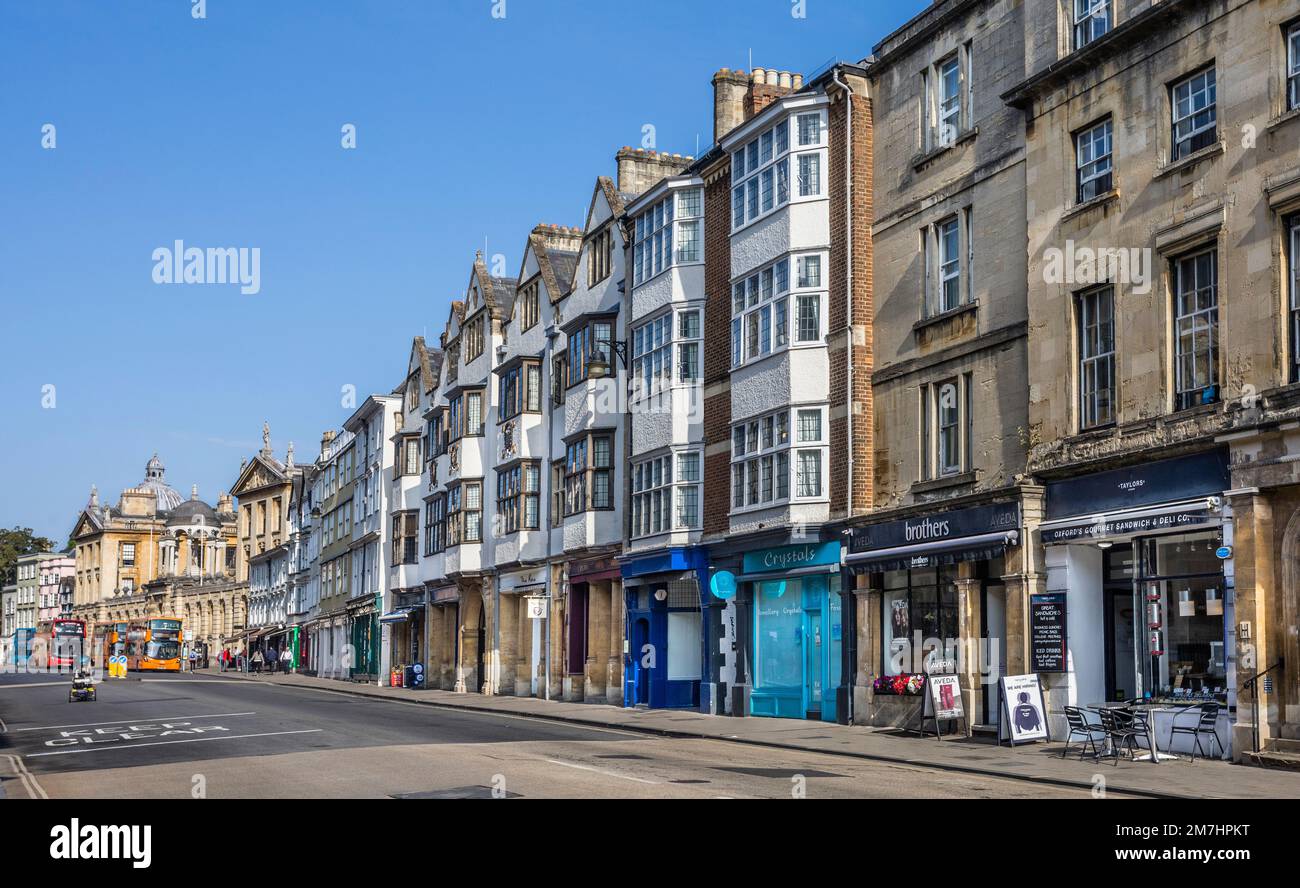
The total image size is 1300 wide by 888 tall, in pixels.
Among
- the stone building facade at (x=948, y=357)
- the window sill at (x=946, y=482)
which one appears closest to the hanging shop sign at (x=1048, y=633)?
the stone building facade at (x=948, y=357)

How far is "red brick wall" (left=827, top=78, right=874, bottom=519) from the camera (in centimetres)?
3112

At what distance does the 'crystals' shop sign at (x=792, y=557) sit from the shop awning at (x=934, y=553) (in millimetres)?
740

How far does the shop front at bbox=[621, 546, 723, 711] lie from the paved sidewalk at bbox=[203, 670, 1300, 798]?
1.48 metres

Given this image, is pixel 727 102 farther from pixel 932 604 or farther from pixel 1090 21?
pixel 932 604

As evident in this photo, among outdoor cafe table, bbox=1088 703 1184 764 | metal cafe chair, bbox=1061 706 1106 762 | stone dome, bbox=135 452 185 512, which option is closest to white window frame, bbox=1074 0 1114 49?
outdoor cafe table, bbox=1088 703 1184 764

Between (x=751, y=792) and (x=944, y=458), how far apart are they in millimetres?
14136

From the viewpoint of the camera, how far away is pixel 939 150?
29219mm

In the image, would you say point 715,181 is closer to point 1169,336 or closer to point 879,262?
point 879,262

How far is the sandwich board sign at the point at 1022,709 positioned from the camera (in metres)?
23.8

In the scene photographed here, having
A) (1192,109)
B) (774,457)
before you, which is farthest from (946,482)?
(1192,109)

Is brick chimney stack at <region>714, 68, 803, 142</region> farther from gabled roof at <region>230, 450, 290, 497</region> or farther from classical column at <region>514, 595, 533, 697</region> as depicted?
gabled roof at <region>230, 450, 290, 497</region>

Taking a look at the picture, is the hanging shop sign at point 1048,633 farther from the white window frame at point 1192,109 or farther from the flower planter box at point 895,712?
the white window frame at point 1192,109

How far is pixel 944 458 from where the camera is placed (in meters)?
28.9
